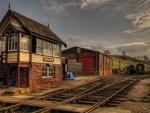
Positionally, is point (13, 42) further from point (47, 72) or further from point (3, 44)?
point (47, 72)

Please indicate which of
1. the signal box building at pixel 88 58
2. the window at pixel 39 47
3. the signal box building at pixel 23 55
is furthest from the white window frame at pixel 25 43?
the signal box building at pixel 88 58

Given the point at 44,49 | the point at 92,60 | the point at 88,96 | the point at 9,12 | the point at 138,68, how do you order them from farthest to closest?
the point at 138,68 < the point at 92,60 < the point at 44,49 < the point at 9,12 < the point at 88,96

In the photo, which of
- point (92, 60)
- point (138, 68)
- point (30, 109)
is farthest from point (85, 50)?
point (30, 109)

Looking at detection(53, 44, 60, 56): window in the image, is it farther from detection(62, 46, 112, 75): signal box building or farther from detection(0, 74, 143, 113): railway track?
detection(62, 46, 112, 75): signal box building

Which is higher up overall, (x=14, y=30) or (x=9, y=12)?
(x=9, y=12)

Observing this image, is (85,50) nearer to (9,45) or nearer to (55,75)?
(55,75)

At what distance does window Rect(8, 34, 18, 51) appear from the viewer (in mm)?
15936

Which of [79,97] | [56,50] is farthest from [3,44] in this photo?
[79,97]

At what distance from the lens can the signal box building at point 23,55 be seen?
15664mm

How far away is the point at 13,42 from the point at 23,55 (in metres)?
1.64

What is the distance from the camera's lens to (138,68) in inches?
2117

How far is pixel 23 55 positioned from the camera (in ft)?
51.9

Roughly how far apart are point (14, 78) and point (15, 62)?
2.55m

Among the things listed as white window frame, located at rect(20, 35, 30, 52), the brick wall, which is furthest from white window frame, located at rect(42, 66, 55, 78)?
white window frame, located at rect(20, 35, 30, 52)
